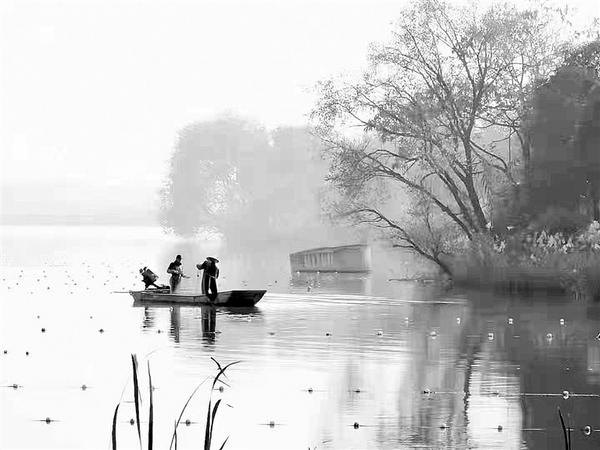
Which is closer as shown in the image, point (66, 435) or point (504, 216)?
point (66, 435)

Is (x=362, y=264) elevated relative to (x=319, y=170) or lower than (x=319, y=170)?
lower

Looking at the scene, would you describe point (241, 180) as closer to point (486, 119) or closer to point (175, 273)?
point (486, 119)

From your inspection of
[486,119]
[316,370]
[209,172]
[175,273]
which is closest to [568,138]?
[486,119]

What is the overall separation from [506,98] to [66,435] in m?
42.7

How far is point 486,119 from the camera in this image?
59844 mm

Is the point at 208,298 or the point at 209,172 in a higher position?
the point at 209,172

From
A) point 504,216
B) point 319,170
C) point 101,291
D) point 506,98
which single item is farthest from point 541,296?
point 319,170

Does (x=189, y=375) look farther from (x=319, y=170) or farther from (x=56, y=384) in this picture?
(x=319, y=170)

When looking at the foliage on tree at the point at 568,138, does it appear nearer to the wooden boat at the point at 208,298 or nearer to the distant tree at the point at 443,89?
the distant tree at the point at 443,89

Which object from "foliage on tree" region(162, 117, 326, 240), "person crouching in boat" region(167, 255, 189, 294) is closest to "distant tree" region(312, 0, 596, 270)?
"person crouching in boat" region(167, 255, 189, 294)

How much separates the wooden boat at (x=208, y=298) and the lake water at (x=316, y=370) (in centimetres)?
40

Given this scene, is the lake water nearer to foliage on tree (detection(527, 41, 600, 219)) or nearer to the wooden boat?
the wooden boat

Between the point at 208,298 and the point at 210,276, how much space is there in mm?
963

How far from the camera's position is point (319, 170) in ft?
449
